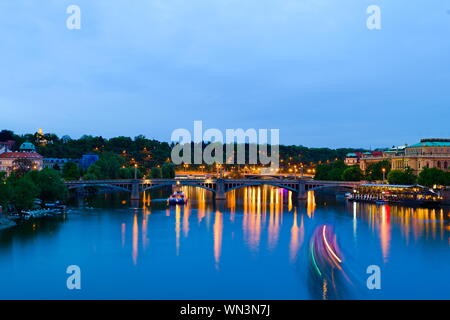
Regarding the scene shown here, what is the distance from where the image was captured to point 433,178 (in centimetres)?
6131

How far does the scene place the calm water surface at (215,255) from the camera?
20.9m

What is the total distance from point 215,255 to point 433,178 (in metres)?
43.5

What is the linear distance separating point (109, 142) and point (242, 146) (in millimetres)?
34355

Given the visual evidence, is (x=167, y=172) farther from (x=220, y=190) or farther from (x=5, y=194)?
(x=5, y=194)

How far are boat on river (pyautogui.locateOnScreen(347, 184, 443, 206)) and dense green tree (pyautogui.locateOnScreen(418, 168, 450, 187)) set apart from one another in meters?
3.82

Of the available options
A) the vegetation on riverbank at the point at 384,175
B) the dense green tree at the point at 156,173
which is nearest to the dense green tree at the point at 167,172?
the dense green tree at the point at 156,173

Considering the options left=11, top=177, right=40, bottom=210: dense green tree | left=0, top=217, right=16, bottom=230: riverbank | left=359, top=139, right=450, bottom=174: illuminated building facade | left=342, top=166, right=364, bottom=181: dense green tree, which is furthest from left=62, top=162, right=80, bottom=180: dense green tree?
left=359, top=139, right=450, bottom=174: illuminated building facade

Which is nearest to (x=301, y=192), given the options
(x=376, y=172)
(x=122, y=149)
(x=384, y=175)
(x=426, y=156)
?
(x=384, y=175)

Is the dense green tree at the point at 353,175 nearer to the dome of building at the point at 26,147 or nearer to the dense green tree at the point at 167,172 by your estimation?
the dense green tree at the point at 167,172

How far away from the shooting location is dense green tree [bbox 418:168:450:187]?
60.0 meters

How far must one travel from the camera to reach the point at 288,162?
138250mm

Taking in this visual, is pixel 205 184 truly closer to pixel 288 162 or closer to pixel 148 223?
pixel 148 223
